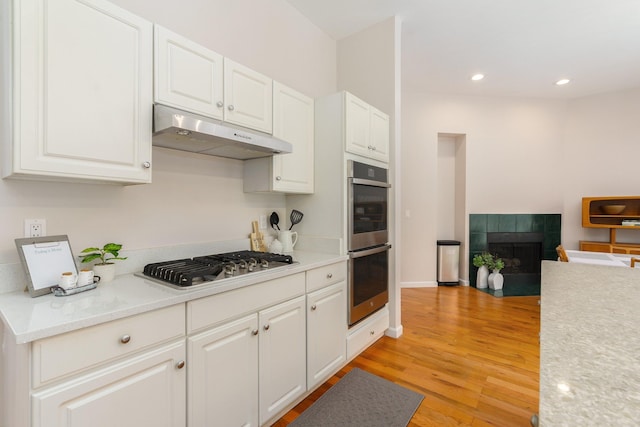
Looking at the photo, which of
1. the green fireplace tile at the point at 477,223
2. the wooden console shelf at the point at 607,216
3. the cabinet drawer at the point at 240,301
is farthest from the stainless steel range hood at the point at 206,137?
the wooden console shelf at the point at 607,216

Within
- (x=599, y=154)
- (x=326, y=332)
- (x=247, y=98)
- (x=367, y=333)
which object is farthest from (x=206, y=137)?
(x=599, y=154)

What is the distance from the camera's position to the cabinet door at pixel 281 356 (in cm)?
159

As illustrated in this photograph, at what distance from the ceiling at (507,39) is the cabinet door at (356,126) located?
1.04 metres

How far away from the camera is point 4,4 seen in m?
1.14

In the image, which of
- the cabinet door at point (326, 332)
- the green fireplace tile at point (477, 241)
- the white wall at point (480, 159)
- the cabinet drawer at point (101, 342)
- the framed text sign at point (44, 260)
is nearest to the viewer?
the cabinet drawer at point (101, 342)

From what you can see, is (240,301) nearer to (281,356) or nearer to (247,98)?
(281,356)

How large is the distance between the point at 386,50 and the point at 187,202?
2.36 meters

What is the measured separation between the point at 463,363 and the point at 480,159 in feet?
11.4

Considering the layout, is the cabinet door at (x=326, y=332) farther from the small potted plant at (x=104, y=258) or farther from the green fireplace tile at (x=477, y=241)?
the green fireplace tile at (x=477, y=241)

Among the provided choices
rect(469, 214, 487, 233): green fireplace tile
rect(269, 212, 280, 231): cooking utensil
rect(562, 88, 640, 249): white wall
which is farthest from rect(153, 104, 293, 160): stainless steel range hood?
rect(562, 88, 640, 249): white wall

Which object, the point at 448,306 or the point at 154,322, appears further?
the point at 448,306

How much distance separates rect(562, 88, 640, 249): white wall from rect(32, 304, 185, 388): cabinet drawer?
5893mm

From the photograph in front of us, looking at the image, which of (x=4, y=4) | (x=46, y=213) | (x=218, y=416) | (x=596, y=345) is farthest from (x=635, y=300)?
(x=4, y=4)

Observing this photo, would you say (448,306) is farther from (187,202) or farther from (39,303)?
(39,303)
